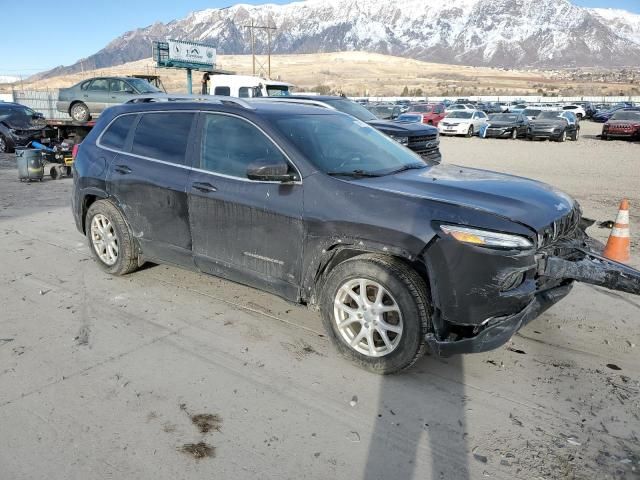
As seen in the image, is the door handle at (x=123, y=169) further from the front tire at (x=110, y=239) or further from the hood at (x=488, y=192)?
the hood at (x=488, y=192)

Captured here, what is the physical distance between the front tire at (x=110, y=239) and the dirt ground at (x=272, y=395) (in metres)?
0.25

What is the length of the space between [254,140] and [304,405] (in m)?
2.05

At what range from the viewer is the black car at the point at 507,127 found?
26.4m

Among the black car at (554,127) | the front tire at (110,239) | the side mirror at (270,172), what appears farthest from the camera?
the black car at (554,127)

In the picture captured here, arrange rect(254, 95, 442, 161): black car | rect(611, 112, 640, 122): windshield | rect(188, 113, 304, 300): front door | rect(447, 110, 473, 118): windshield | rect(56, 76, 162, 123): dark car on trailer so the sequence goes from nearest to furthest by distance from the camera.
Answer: rect(188, 113, 304, 300): front door
rect(254, 95, 442, 161): black car
rect(56, 76, 162, 123): dark car on trailer
rect(611, 112, 640, 122): windshield
rect(447, 110, 473, 118): windshield

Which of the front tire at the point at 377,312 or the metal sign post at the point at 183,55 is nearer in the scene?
the front tire at the point at 377,312

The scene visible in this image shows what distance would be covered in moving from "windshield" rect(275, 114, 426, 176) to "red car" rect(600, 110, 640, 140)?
24.3 meters

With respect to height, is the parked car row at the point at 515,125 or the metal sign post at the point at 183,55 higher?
the metal sign post at the point at 183,55

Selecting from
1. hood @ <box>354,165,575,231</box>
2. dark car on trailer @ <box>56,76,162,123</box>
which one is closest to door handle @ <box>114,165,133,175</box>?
hood @ <box>354,165,575,231</box>

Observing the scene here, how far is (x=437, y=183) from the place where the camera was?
385 centimetres

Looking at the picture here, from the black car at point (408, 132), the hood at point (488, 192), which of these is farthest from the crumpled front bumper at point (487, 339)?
the black car at point (408, 132)

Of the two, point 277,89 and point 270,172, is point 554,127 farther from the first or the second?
point 270,172

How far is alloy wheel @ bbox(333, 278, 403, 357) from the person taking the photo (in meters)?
3.56

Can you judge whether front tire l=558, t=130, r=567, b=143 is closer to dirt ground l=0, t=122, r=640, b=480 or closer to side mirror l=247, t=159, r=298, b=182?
dirt ground l=0, t=122, r=640, b=480
